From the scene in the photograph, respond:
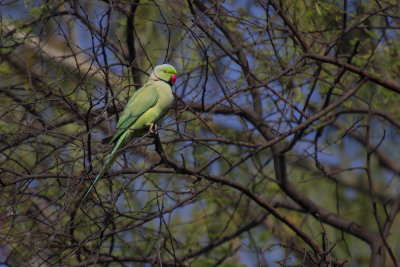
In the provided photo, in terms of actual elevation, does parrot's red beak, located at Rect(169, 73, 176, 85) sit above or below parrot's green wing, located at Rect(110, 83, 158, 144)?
above

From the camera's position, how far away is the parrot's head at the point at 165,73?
5055mm

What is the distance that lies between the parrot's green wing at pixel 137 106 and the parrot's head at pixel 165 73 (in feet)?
0.95

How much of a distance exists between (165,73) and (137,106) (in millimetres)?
639

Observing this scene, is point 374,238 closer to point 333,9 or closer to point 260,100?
point 260,100

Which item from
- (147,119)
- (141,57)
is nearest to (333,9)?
(141,57)

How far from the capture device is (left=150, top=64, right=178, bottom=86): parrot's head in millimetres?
5055

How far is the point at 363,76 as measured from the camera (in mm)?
4711

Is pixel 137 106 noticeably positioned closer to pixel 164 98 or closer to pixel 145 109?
pixel 145 109

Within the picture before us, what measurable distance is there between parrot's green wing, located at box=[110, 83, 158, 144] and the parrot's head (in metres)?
0.29

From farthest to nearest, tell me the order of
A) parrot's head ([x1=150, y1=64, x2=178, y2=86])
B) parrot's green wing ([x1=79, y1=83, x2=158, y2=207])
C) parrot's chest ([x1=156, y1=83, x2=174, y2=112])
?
parrot's head ([x1=150, y1=64, x2=178, y2=86]) → parrot's chest ([x1=156, y1=83, x2=174, y2=112]) → parrot's green wing ([x1=79, y1=83, x2=158, y2=207])

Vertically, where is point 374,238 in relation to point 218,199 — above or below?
below

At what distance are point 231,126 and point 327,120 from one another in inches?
103

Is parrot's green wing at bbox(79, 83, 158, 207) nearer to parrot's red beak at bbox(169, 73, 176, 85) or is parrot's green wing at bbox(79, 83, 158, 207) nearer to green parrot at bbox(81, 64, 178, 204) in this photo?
green parrot at bbox(81, 64, 178, 204)

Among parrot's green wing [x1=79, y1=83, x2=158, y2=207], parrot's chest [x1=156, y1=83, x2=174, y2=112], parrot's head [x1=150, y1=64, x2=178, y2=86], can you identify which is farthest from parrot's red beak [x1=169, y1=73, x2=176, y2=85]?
parrot's green wing [x1=79, y1=83, x2=158, y2=207]
